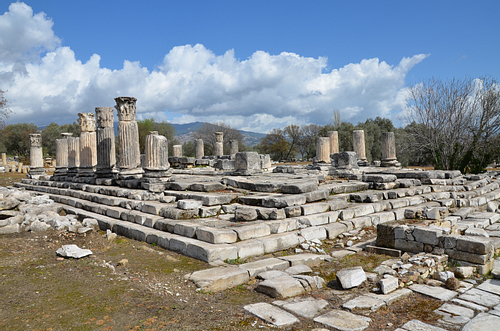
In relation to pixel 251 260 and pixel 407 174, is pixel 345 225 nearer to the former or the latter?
pixel 251 260

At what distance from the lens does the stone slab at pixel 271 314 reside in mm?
3691

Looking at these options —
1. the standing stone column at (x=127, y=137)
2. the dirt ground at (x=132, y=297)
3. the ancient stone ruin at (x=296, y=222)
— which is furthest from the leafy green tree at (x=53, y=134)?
the dirt ground at (x=132, y=297)

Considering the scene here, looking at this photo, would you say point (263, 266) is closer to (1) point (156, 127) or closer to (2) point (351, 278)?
(2) point (351, 278)

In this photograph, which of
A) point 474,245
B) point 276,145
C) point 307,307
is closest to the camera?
point 307,307

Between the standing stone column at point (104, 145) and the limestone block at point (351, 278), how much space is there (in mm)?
11458

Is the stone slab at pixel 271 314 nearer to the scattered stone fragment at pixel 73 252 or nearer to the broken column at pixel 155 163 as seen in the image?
the scattered stone fragment at pixel 73 252

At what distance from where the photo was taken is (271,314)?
12.7 feet

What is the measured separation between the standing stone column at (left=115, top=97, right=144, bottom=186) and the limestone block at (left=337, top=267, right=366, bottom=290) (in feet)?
30.7

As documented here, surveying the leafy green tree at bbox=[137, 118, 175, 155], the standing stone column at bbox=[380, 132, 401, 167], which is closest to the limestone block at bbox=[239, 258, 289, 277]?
the standing stone column at bbox=[380, 132, 401, 167]

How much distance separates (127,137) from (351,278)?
33.4ft

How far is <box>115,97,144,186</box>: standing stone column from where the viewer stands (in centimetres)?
1234

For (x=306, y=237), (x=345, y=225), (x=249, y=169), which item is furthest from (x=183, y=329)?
(x=249, y=169)

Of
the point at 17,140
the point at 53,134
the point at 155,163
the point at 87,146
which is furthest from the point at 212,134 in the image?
the point at 155,163

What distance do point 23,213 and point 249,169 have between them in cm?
809
